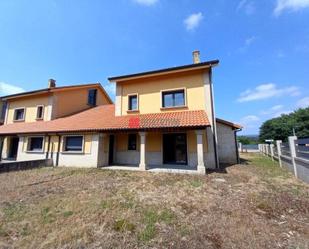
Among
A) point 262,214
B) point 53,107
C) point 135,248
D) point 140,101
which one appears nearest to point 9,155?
point 53,107

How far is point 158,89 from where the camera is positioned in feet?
41.4

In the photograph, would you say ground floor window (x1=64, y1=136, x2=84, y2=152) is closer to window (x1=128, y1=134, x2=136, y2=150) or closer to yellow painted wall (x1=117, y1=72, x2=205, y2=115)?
window (x1=128, y1=134, x2=136, y2=150)

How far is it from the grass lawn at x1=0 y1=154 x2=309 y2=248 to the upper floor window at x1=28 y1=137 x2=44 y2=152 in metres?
6.75

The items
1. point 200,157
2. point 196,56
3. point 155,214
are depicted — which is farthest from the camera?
point 196,56

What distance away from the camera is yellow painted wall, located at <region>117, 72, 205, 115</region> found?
11.7 metres

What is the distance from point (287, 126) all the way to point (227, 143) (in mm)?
43755

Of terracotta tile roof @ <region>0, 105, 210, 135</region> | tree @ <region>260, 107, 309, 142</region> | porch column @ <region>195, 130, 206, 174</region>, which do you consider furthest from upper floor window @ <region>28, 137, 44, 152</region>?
tree @ <region>260, 107, 309, 142</region>

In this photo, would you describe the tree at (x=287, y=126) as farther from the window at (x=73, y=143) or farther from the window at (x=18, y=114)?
the window at (x=18, y=114)

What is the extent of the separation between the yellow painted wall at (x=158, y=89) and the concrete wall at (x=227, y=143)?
392 cm

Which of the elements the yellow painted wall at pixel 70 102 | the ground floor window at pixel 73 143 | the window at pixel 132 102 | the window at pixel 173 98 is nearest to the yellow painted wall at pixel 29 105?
the yellow painted wall at pixel 70 102

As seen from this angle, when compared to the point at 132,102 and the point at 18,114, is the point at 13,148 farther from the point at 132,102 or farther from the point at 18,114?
the point at 132,102

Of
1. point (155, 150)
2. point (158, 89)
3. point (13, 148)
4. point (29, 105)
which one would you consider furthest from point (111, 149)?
point (29, 105)

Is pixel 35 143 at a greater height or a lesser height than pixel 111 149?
greater

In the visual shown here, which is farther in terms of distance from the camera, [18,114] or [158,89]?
[18,114]
